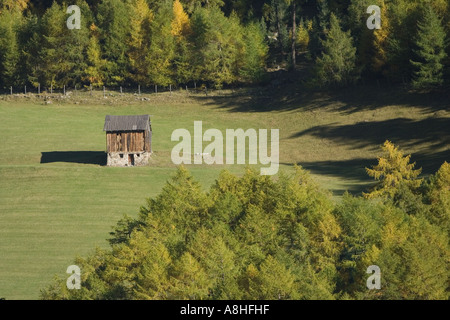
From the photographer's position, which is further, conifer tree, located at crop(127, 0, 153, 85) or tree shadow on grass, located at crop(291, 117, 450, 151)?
conifer tree, located at crop(127, 0, 153, 85)

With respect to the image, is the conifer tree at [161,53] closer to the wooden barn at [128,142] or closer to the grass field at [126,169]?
the grass field at [126,169]

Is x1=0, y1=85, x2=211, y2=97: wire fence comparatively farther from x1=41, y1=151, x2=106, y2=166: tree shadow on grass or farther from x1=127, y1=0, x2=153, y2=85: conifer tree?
x1=41, y1=151, x2=106, y2=166: tree shadow on grass

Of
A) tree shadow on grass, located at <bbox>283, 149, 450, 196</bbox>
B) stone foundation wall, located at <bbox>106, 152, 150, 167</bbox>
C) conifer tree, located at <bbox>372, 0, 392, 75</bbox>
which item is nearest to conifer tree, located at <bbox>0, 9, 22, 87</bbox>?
stone foundation wall, located at <bbox>106, 152, 150, 167</bbox>

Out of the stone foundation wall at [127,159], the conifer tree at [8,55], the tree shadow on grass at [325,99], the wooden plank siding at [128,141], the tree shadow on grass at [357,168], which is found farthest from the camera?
the conifer tree at [8,55]

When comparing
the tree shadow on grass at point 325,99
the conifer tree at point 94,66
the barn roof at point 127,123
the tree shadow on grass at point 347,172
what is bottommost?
the tree shadow on grass at point 347,172

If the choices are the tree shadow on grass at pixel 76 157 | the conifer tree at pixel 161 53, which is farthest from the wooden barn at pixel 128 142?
the conifer tree at pixel 161 53
